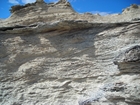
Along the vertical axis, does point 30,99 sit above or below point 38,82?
below

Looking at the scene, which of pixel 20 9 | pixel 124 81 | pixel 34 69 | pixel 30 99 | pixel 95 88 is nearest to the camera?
pixel 124 81

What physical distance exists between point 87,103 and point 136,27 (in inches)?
203

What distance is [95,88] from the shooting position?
7992mm

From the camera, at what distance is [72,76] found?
8.91 m

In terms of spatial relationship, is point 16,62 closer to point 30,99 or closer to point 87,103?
point 30,99

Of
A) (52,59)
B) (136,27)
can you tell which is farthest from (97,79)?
(136,27)

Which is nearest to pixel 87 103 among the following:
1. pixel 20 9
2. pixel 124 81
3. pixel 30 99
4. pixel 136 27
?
pixel 124 81

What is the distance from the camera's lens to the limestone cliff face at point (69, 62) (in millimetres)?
7363

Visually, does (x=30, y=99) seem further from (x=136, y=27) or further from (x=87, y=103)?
(x=136, y=27)

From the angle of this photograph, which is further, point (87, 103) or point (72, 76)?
point (72, 76)

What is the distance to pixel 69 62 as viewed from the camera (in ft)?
30.8

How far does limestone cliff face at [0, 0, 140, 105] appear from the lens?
7.36 meters

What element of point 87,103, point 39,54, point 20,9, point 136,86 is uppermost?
point 20,9

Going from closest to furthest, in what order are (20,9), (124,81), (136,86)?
(136,86)
(124,81)
(20,9)
